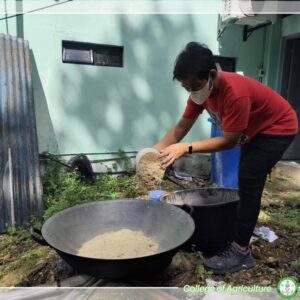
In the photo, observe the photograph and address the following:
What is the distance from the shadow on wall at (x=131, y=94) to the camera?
4.90 meters

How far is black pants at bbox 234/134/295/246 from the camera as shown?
229cm

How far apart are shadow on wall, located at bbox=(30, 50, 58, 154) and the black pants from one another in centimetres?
314

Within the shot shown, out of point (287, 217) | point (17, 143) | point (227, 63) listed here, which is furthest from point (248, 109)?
point (227, 63)

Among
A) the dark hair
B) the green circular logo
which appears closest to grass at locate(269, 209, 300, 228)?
the green circular logo

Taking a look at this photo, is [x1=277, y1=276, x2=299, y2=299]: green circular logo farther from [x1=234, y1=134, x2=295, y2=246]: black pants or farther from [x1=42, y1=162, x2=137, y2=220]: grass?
[x1=42, y1=162, x2=137, y2=220]: grass

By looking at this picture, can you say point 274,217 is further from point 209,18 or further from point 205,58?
point 209,18

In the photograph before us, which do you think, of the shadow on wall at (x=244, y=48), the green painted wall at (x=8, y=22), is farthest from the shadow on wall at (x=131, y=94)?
the green painted wall at (x=8, y=22)

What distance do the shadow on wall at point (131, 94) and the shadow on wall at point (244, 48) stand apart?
2.06ft

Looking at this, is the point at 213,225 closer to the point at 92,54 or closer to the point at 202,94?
the point at 202,94

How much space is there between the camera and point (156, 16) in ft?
17.1

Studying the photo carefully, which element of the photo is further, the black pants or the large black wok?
the black pants

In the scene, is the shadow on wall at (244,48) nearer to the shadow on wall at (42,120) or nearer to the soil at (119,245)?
the shadow on wall at (42,120)

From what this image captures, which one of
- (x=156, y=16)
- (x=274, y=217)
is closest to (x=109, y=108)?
(x=156, y=16)

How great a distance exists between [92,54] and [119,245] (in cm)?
352
